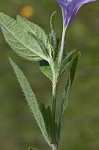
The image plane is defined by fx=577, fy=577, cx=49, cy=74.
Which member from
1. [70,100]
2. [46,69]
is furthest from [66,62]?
[70,100]

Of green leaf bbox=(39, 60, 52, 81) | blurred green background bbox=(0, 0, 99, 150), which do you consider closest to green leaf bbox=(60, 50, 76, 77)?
green leaf bbox=(39, 60, 52, 81)

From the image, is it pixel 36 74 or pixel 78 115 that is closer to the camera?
pixel 78 115

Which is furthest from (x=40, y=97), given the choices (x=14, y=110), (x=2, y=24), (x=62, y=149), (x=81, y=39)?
(x=2, y=24)

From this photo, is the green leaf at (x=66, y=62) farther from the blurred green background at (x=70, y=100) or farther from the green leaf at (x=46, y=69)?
the blurred green background at (x=70, y=100)

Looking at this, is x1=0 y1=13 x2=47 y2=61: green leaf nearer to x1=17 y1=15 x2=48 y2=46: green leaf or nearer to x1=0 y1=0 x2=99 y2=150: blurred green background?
x1=17 y1=15 x2=48 y2=46: green leaf

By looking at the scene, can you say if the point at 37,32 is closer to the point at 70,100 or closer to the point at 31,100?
the point at 31,100

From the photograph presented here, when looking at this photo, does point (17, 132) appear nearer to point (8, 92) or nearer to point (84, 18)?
point (8, 92)
